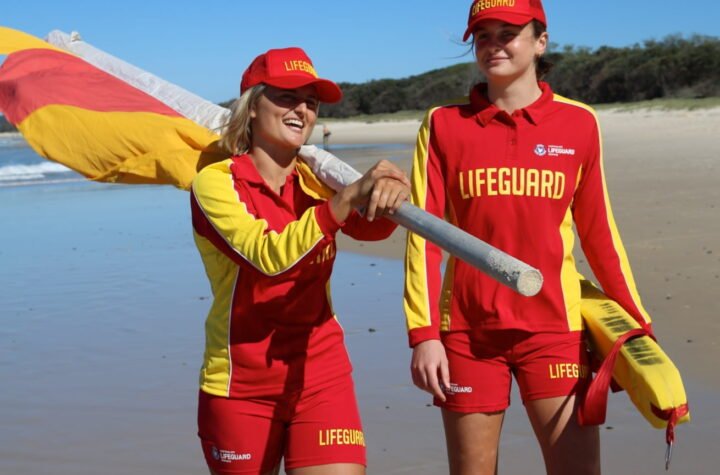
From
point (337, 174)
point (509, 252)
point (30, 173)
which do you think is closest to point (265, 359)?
point (337, 174)

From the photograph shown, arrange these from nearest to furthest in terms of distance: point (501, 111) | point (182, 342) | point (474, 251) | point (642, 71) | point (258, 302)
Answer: point (474, 251)
point (258, 302)
point (501, 111)
point (182, 342)
point (642, 71)

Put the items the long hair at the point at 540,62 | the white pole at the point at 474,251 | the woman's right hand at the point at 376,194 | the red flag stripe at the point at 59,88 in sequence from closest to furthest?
the white pole at the point at 474,251, the woman's right hand at the point at 376,194, the long hair at the point at 540,62, the red flag stripe at the point at 59,88

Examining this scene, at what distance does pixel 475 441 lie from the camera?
11.2 feet

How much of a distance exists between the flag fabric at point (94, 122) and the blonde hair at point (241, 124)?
19 centimetres

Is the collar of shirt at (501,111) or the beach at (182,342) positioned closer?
the collar of shirt at (501,111)

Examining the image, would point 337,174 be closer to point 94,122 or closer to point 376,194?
point 376,194

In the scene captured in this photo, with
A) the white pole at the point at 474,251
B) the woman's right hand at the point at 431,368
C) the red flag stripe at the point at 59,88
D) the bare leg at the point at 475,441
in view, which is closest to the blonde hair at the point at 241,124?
the red flag stripe at the point at 59,88

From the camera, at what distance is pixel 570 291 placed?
3.46m

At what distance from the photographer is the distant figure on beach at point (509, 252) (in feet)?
11.0

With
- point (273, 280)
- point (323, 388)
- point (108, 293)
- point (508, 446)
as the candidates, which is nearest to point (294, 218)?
point (273, 280)

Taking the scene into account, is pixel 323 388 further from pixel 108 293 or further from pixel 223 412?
pixel 108 293

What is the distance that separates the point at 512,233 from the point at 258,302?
2.87 ft

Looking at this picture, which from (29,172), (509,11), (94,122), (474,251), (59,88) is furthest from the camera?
(29,172)

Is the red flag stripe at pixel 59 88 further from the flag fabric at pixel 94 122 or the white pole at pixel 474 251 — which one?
the white pole at pixel 474 251
